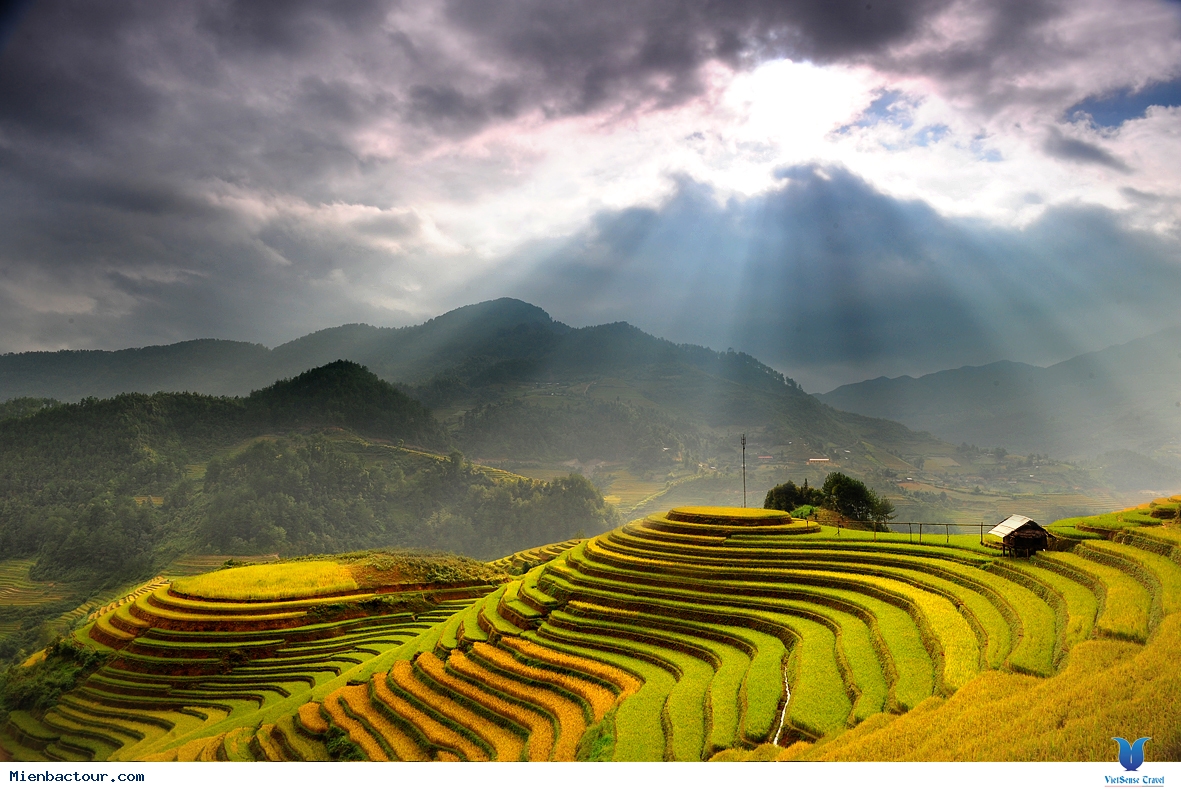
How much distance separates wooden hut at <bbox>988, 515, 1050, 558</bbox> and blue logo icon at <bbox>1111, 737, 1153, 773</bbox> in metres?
8.73

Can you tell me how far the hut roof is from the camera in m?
15.3

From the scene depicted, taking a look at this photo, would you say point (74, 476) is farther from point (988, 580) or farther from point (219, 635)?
point (988, 580)

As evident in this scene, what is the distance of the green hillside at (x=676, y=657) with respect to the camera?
8867mm

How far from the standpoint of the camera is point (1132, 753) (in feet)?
24.3

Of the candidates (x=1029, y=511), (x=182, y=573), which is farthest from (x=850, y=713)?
(x=1029, y=511)

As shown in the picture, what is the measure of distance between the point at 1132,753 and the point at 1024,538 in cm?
912

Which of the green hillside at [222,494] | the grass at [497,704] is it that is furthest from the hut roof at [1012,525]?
the green hillside at [222,494]

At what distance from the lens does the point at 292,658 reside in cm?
2400

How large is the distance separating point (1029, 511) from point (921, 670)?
329ft

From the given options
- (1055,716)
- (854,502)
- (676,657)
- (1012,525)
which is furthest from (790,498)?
(1055,716)

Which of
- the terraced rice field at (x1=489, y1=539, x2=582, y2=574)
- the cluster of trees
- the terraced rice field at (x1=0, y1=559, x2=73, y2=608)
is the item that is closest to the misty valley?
the cluster of trees

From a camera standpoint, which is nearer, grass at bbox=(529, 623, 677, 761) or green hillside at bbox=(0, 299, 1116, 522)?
grass at bbox=(529, 623, 677, 761)

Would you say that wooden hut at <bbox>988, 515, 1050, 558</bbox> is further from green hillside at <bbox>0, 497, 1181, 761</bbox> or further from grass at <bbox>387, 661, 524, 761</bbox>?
grass at <bbox>387, 661, 524, 761</bbox>
